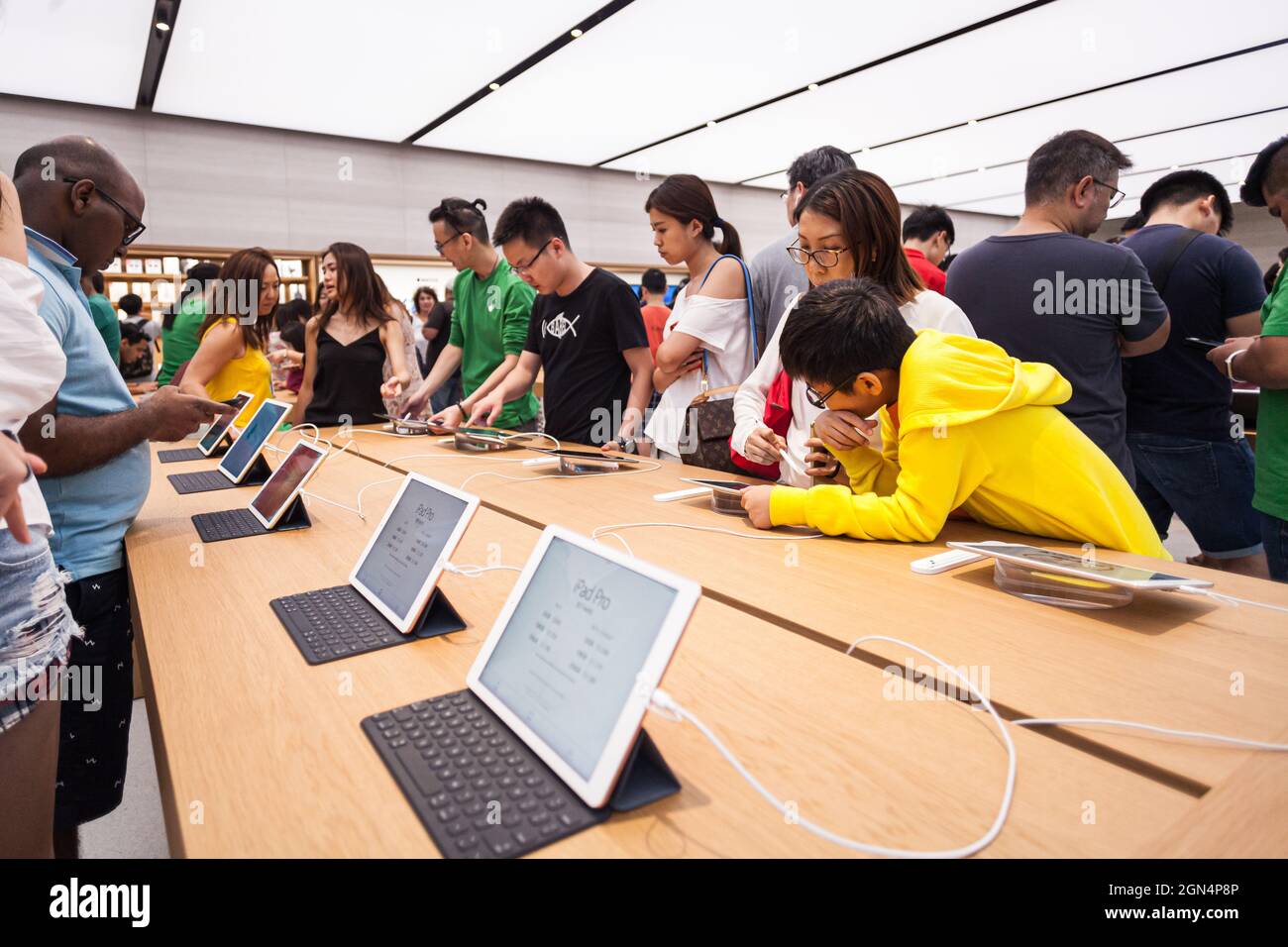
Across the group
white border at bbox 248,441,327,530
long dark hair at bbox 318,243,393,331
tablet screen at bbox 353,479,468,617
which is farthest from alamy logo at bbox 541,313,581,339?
tablet screen at bbox 353,479,468,617

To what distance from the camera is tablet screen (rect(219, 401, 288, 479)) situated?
2.14 meters

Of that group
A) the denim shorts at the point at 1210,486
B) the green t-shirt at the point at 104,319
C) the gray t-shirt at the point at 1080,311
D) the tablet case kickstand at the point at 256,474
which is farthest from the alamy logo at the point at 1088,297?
the green t-shirt at the point at 104,319

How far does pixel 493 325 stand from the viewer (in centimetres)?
330

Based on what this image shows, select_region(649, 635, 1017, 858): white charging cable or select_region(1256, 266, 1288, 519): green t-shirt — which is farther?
select_region(1256, 266, 1288, 519): green t-shirt

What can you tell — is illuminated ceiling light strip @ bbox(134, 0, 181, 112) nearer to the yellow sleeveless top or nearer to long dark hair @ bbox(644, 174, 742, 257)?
the yellow sleeveless top

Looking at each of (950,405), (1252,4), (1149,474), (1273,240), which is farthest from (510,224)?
(1273,240)

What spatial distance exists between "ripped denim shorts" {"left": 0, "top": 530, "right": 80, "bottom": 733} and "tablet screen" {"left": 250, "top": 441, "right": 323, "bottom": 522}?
709 mm

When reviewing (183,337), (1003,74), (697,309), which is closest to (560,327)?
(697,309)

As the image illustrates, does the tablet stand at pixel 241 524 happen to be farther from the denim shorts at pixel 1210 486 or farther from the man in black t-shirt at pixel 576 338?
the denim shorts at pixel 1210 486

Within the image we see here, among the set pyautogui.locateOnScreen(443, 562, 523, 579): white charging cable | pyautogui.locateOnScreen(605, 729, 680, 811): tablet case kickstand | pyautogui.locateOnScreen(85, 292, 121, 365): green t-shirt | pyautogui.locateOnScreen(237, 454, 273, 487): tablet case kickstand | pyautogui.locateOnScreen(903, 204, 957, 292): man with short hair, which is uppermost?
pyautogui.locateOnScreen(903, 204, 957, 292): man with short hair

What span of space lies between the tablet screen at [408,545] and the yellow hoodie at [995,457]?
773 millimetres

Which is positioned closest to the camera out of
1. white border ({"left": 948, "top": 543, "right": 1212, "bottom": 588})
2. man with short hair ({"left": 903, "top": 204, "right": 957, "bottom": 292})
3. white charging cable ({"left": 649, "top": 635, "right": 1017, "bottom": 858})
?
white charging cable ({"left": 649, "top": 635, "right": 1017, "bottom": 858})
